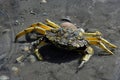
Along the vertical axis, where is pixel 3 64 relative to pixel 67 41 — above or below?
below

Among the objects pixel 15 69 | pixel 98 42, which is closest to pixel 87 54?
pixel 98 42

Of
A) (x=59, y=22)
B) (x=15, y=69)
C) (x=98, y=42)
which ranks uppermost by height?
(x=98, y=42)

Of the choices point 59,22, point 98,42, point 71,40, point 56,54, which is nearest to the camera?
point 71,40

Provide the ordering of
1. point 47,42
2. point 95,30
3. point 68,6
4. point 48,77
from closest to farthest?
point 48,77 < point 47,42 < point 95,30 < point 68,6

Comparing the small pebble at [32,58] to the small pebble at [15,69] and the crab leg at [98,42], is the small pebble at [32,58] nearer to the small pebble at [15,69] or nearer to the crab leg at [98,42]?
the small pebble at [15,69]

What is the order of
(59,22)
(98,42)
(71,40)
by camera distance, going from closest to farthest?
(71,40), (98,42), (59,22)

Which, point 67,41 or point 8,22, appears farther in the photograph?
point 8,22

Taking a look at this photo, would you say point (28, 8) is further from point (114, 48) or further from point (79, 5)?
point (114, 48)

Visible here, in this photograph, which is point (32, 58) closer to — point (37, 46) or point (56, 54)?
point (37, 46)

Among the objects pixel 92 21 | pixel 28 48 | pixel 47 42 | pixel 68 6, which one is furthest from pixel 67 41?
pixel 68 6
